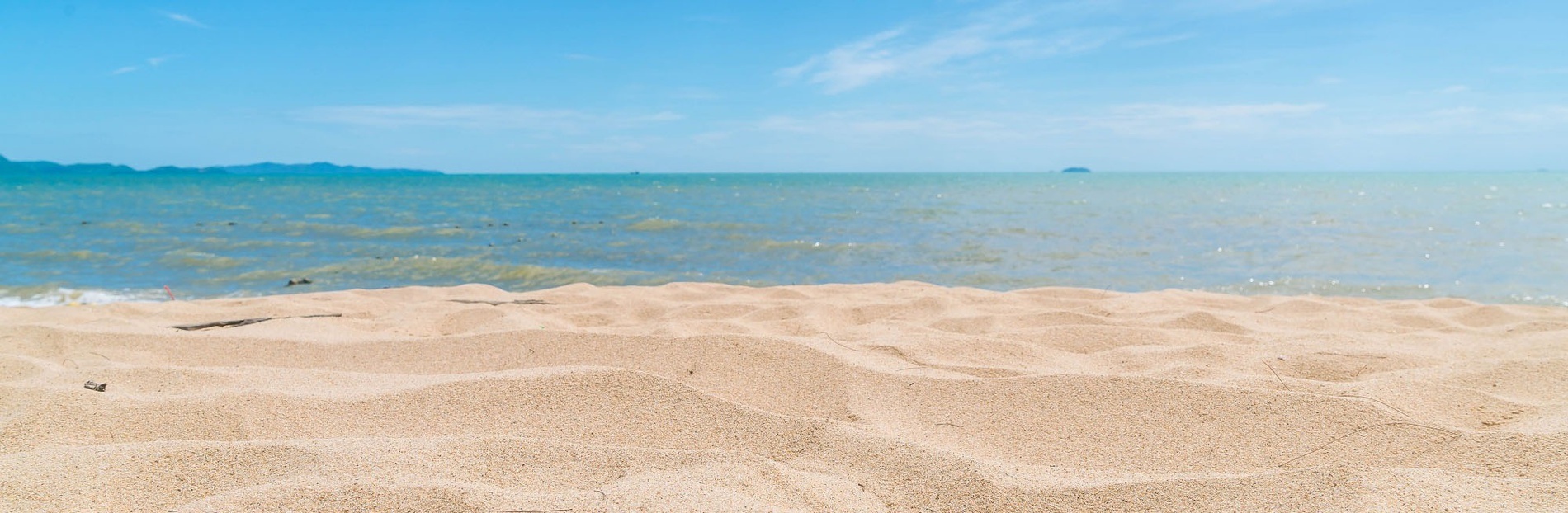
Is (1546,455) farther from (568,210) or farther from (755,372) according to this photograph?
(568,210)

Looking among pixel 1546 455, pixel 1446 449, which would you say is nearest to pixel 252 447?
pixel 1446 449

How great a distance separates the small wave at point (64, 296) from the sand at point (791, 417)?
12.4 ft

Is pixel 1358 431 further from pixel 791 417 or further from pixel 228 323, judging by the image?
pixel 228 323

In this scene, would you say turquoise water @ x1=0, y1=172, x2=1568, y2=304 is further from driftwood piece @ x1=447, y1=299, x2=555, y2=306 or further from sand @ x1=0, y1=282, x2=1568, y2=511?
sand @ x1=0, y1=282, x2=1568, y2=511

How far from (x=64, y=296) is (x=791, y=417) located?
7776mm

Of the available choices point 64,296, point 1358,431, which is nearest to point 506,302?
point 1358,431

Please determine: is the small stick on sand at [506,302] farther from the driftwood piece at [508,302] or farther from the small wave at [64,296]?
the small wave at [64,296]

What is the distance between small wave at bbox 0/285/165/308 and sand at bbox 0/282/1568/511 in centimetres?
379

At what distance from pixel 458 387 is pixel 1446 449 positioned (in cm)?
277

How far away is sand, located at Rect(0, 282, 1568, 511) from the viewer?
1.84 m

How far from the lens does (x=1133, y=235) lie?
13.3 m

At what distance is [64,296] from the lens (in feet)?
23.1

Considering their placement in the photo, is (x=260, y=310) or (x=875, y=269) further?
(x=875, y=269)

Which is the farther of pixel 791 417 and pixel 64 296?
pixel 64 296
